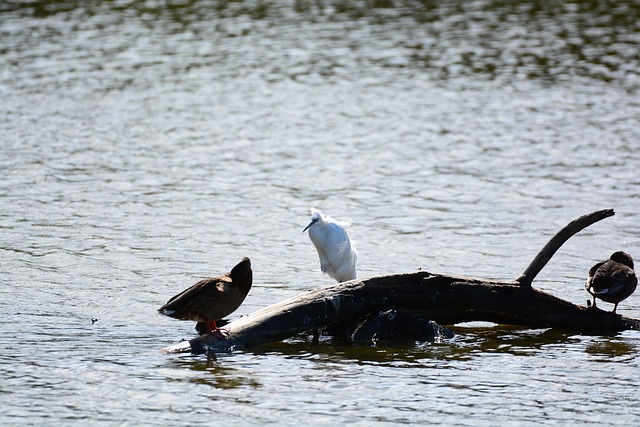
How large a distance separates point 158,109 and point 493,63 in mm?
7161

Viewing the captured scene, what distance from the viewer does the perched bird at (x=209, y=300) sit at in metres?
8.60

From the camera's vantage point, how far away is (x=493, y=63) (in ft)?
75.9

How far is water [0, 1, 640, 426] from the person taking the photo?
823cm

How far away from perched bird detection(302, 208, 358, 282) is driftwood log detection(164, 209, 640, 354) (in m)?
1.14

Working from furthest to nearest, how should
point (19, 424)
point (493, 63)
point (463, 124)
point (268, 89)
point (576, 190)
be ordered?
point (493, 63), point (268, 89), point (463, 124), point (576, 190), point (19, 424)

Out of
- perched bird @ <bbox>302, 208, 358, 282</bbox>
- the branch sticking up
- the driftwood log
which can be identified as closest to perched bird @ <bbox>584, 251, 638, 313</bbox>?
the driftwood log

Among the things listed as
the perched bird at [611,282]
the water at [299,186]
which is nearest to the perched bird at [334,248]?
the water at [299,186]

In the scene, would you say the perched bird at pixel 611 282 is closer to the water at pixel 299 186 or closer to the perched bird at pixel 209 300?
the water at pixel 299 186

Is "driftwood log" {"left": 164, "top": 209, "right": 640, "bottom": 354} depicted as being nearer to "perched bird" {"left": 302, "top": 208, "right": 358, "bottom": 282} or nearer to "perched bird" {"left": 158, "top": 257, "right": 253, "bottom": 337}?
"perched bird" {"left": 158, "top": 257, "right": 253, "bottom": 337}

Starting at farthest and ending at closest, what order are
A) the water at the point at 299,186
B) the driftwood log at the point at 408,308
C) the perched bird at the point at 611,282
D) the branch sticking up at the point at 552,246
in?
1. the perched bird at the point at 611,282
2. the branch sticking up at the point at 552,246
3. the driftwood log at the point at 408,308
4. the water at the point at 299,186

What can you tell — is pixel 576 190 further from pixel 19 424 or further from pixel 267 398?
pixel 19 424

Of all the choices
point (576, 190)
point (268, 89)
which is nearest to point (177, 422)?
point (576, 190)

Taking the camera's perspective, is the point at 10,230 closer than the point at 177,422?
No

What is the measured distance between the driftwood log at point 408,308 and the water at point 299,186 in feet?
0.62
